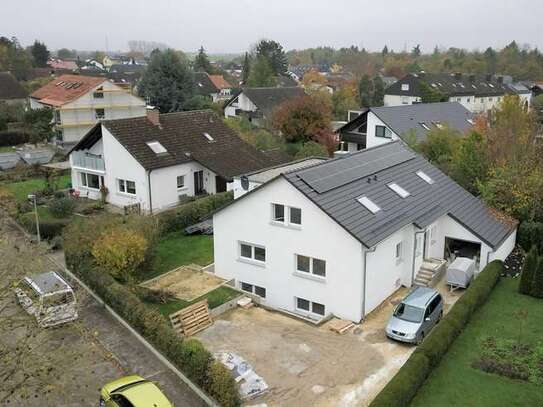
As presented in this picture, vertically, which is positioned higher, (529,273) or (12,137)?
(12,137)

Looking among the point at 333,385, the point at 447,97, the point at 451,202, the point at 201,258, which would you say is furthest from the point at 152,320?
the point at 447,97

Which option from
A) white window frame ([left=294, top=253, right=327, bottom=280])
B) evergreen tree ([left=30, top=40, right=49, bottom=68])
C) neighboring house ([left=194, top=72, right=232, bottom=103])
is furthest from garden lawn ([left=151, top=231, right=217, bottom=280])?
evergreen tree ([left=30, top=40, right=49, bottom=68])

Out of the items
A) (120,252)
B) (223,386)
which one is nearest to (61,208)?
(120,252)

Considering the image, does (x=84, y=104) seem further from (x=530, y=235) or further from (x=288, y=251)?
(x=530, y=235)

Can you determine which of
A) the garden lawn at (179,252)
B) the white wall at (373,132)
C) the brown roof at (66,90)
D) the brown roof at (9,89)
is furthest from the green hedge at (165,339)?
the brown roof at (9,89)

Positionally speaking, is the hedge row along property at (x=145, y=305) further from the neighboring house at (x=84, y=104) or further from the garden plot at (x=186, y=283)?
the neighboring house at (x=84, y=104)

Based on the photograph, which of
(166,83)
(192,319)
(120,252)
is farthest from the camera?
(166,83)
